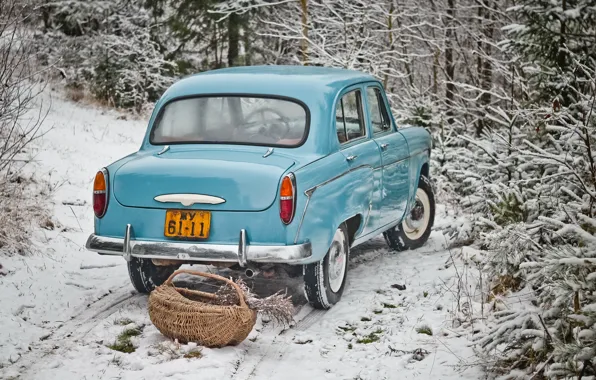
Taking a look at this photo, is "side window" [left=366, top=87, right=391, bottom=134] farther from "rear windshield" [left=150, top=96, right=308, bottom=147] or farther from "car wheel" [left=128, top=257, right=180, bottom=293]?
"car wheel" [left=128, top=257, right=180, bottom=293]

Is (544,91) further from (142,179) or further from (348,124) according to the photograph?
(142,179)

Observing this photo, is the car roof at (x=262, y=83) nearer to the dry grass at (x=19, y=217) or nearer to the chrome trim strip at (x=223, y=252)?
the chrome trim strip at (x=223, y=252)

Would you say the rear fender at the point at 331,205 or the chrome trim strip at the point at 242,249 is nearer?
the chrome trim strip at the point at 242,249

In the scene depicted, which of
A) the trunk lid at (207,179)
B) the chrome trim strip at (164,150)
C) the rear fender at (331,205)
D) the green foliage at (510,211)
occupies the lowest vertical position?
the green foliage at (510,211)

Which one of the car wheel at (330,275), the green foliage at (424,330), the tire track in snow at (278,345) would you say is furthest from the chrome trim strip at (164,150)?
the green foliage at (424,330)

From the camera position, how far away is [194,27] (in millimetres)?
21328

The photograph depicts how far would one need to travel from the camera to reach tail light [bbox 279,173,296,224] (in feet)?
19.2

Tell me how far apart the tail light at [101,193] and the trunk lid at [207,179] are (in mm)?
105

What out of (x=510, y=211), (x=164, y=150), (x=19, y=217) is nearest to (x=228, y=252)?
(x=164, y=150)

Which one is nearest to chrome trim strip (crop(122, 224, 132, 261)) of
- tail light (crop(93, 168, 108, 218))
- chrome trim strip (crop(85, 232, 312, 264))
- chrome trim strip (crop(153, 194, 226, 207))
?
chrome trim strip (crop(85, 232, 312, 264))

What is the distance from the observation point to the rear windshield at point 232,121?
21.8 feet

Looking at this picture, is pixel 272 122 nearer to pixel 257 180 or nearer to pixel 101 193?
pixel 257 180

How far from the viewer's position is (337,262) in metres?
6.85

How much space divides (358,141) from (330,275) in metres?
1.31
